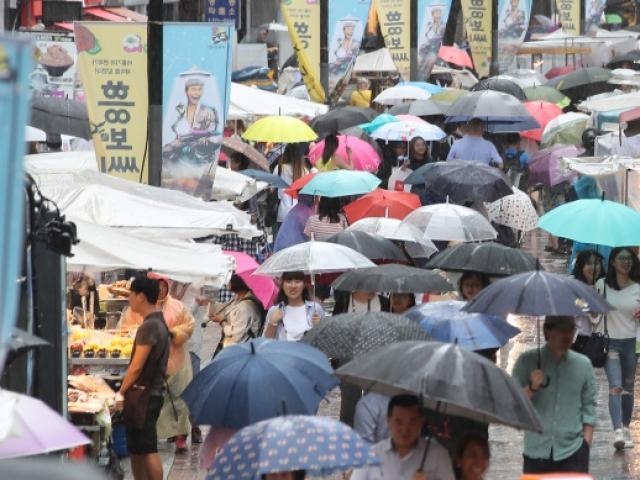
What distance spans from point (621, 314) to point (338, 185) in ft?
17.3

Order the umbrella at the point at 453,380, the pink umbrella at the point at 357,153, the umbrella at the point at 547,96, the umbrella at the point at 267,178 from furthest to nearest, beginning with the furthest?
the umbrella at the point at 547,96, the pink umbrella at the point at 357,153, the umbrella at the point at 267,178, the umbrella at the point at 453,380

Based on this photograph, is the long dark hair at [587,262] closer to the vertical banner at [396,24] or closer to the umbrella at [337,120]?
the umbrella at [337,120]

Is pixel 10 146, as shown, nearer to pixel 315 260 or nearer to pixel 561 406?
pixel 561 406

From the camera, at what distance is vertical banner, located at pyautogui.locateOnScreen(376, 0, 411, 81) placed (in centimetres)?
3139

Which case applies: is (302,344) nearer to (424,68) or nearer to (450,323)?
(450,323)

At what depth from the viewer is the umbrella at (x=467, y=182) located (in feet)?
55.3

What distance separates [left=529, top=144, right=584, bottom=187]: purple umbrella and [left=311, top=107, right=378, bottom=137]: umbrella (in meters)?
3.10

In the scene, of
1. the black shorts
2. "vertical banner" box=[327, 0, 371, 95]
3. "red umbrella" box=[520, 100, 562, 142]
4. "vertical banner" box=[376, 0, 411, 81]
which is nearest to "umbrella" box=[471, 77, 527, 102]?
"red umbrella" box=[520, 100, 562, 142]

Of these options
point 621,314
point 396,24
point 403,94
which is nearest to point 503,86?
point 403,94

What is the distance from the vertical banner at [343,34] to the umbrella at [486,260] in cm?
1666

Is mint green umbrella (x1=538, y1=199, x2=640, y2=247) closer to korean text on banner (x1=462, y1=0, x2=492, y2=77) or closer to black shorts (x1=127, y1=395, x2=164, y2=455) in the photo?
black shorts (x1=127, y1=395, x2=164, y2=455)

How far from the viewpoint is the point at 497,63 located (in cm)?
3650

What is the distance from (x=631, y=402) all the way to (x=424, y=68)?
2031 cm

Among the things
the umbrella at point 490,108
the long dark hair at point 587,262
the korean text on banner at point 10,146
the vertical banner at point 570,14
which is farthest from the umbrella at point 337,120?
the korean text on banner at point 10,146
